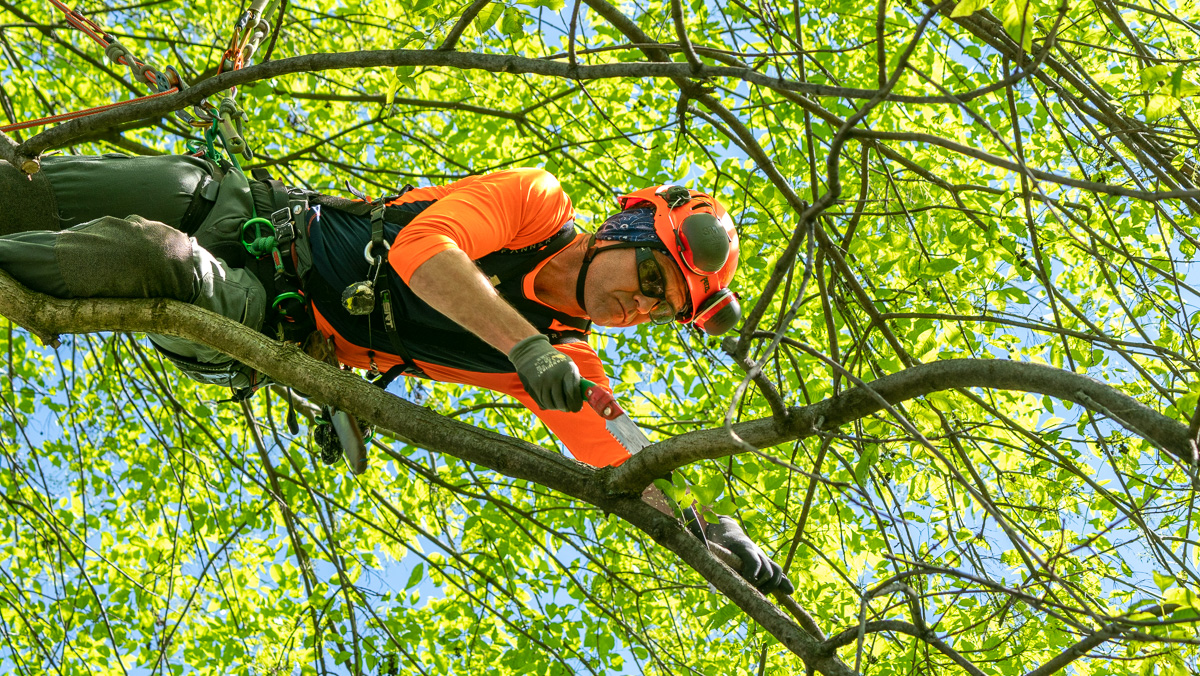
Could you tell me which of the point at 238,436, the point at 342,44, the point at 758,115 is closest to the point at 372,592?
the point at 238,436

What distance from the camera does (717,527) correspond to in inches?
113

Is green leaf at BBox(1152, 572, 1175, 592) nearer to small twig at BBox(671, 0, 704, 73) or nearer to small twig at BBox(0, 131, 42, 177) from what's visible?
small twig at BBox(671, 0, 704, 73)

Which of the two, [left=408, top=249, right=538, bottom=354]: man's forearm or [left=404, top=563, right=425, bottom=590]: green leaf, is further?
[left=404, top=563, right=425, bottom=590]: green leaf

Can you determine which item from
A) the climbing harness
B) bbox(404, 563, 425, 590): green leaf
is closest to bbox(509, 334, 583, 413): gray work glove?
the climbing harness

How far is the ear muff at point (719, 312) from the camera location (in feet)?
10.5

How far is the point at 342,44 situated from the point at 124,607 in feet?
12.5

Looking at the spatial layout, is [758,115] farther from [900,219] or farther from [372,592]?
[372,592]

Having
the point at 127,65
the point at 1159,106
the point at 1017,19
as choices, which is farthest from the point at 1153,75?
the point at 127,65

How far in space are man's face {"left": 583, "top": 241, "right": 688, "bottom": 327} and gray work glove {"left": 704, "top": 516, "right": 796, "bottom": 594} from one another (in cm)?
80

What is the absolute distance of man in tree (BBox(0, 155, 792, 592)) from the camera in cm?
285

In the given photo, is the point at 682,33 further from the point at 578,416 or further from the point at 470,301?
the point at 578,416

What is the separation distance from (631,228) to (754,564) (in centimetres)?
116

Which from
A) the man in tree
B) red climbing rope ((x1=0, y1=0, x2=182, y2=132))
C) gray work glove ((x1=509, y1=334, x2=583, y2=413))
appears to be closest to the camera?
gray work glove ((x1=509, y1=334, x2=583, y2=413))

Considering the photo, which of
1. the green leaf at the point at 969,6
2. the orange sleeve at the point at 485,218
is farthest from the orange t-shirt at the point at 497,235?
the green leaf at the point at 969,6
